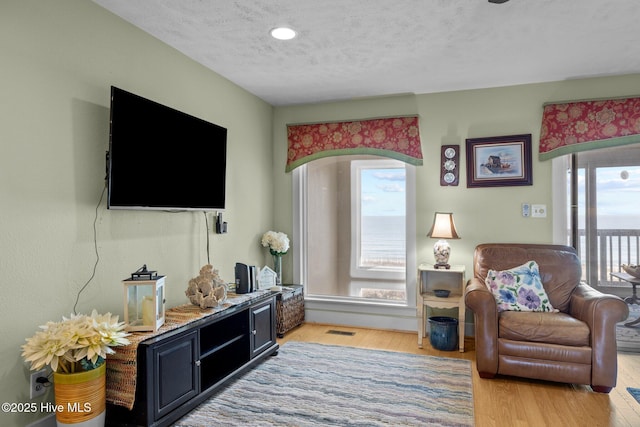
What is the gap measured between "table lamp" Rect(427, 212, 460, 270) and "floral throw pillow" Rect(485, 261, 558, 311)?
22.2 inches

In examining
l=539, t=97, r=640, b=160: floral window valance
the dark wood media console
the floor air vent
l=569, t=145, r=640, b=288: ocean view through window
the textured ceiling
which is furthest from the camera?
the floor air vent

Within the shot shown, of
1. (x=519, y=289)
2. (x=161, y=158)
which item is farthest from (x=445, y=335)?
(x=161, y=158)

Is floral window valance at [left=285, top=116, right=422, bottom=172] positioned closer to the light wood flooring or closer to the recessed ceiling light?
the recessed ceiling light

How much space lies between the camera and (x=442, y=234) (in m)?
3.90

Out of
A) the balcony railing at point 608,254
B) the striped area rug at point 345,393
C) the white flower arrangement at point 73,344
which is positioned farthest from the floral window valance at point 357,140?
Answer: the white flower arrangement at point 73,344

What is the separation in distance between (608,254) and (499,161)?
1.32m

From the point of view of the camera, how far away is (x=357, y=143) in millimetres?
4398

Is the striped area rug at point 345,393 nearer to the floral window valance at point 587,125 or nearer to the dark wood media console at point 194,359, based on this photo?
the dark wood media console at point 194,359

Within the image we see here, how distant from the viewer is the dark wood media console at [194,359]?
2170 mm

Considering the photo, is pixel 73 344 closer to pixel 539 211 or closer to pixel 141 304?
pixel 141 304

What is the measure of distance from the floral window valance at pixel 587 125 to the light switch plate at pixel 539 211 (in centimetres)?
47

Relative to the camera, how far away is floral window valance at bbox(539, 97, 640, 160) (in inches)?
140

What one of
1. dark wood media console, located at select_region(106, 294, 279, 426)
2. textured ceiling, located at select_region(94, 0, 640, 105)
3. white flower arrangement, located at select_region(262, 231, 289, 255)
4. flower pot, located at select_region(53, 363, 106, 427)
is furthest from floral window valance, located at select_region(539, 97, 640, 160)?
flower pot, located at select_region(53, 363, 106, 427)

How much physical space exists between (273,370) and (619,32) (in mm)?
3559
